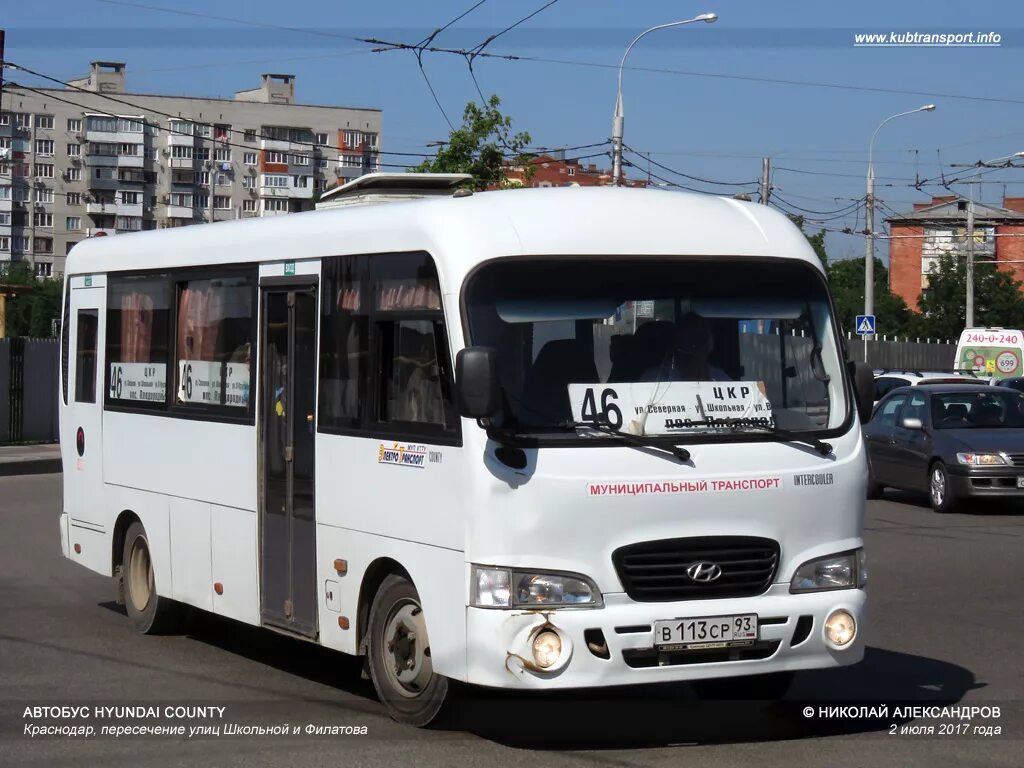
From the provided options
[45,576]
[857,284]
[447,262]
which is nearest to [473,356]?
[447,262]

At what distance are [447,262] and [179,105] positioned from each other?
11036 cm

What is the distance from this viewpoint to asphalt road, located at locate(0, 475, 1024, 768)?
22.7 feet

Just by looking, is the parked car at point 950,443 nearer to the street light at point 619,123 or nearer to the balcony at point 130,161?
the street light at point 619,123

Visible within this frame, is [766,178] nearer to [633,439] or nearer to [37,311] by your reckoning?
[633,439]

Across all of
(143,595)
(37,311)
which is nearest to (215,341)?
(143,595)

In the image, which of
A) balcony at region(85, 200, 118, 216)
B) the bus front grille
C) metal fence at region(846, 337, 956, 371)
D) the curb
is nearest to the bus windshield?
the bus front grille

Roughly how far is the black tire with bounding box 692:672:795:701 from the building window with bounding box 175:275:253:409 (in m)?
3.06

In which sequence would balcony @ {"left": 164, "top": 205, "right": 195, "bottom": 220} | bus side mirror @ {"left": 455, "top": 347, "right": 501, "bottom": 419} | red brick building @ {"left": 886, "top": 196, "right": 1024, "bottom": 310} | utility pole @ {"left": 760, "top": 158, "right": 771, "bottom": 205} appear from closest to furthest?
bus side mirror @ {"left": 455, "top": 347, "right": 501, "bottom": 419} < utility pole @ {"left": 760, "top": 158, "right": 771, "bottom": 205} < red brick building @ {"left": 886, "top": 196, "right": 1024, "bottom": 310} < balcony @ {"left": 164, "top": 205, "right": 195, "bottom": 220}

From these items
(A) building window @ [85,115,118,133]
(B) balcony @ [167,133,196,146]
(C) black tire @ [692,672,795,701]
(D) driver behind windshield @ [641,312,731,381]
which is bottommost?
(C) black tire @ [692,672,795,701]

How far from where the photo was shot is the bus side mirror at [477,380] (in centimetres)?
665

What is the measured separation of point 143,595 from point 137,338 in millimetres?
1735

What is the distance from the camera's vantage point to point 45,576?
13406 millimetres

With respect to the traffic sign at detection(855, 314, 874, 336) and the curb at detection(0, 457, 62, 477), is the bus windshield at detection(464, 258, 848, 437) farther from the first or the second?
the traffic sign at detection(855, 314, 874, 336)

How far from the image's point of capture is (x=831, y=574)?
7.25 meters
